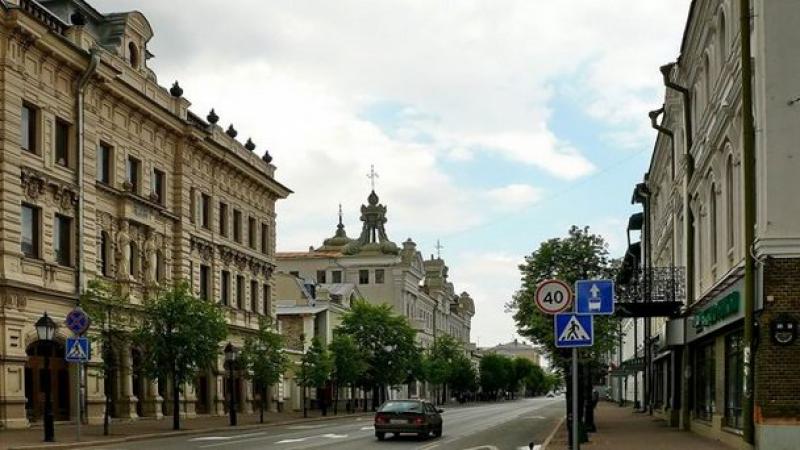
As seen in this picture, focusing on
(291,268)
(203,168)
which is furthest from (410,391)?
(203,168)

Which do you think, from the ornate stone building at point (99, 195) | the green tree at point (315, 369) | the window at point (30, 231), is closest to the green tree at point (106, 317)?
the ornate stone building at point (99, 195)

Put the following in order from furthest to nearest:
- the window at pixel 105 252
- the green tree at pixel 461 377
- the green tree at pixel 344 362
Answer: the green tree at pixel 461 377
the green tree at pixel 344 362
the window at pixel 105 252

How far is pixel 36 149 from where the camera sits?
3475cm

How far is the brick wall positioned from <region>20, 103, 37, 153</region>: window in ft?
79.3

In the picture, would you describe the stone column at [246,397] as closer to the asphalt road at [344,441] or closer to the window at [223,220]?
the window at [223,220]

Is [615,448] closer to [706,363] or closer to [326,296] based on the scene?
[706,363]

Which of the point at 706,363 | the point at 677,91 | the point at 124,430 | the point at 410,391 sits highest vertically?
the point at 677,91

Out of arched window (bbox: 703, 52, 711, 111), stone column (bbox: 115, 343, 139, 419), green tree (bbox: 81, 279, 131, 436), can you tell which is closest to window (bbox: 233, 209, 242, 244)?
stone column (bbox: 115, 343, 139, 419)

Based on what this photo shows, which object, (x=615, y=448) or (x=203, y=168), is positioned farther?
(x=203, y=168)

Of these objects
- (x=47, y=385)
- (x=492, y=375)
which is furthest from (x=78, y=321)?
(x=492, y=375)

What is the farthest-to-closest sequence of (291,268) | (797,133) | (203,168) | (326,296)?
(291,268), (326,296), (203,168), (797,133)

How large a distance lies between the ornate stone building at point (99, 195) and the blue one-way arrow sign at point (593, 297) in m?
21.0

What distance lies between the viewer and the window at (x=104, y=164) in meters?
40.0

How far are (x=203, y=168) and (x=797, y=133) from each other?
3554cm
